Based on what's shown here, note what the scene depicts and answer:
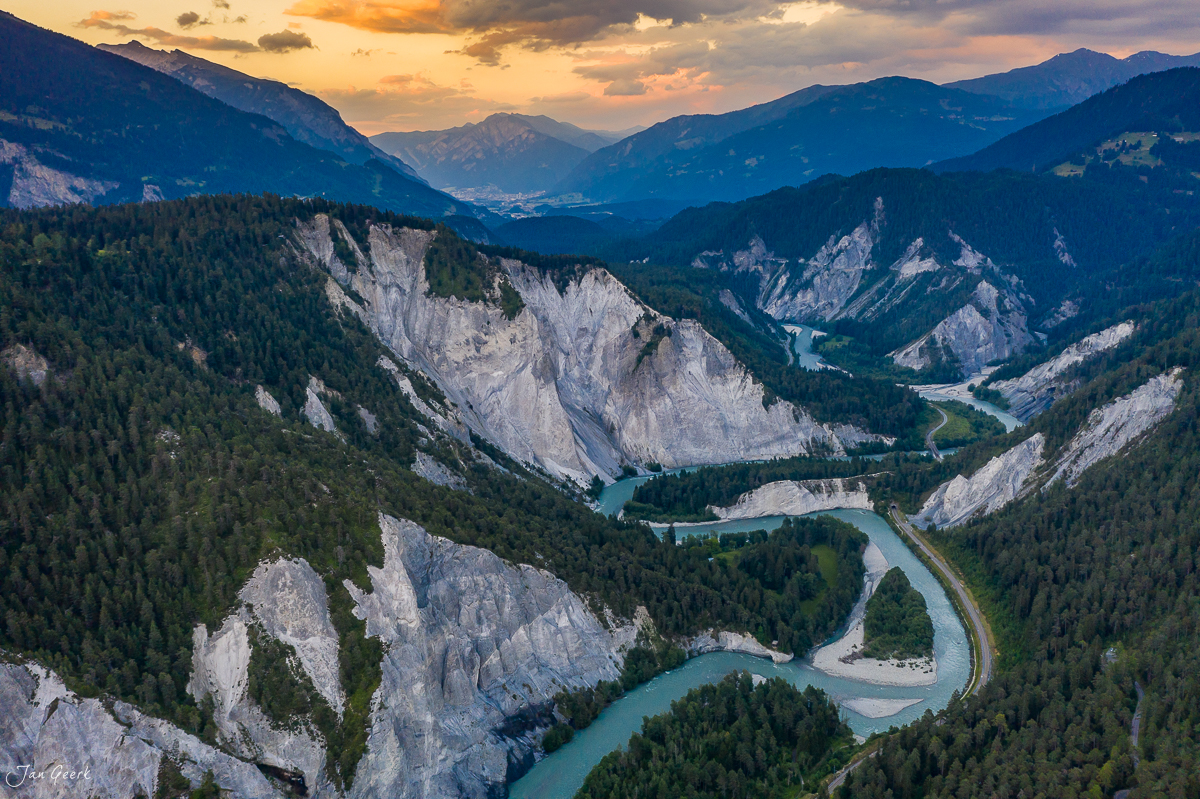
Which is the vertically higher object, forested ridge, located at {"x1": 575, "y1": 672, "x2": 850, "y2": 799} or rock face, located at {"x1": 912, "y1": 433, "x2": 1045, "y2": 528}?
rock face, located at {"x1": 912, "y1": 433, "x2": 1045, "y2": 528}

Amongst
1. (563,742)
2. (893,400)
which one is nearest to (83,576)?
(563,742)

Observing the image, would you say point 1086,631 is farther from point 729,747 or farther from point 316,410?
point 316,410

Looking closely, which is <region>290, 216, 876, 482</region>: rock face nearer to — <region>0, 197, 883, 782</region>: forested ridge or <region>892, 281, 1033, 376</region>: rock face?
<region>0, 197, 883, 782</region>: forested ridge

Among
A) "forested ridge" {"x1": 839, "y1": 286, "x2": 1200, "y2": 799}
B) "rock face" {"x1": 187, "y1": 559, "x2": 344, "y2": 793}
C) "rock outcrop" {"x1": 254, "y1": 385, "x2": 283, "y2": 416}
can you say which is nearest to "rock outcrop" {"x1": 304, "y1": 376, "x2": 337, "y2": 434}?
"rock outcrop" {"x1": 254, "y1": 385, "x2": 283, "y2": 416}

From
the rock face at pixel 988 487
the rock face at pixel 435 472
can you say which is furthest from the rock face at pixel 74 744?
the rock face at pixel 988 487

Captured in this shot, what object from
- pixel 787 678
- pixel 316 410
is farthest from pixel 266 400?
pixel 787 678
